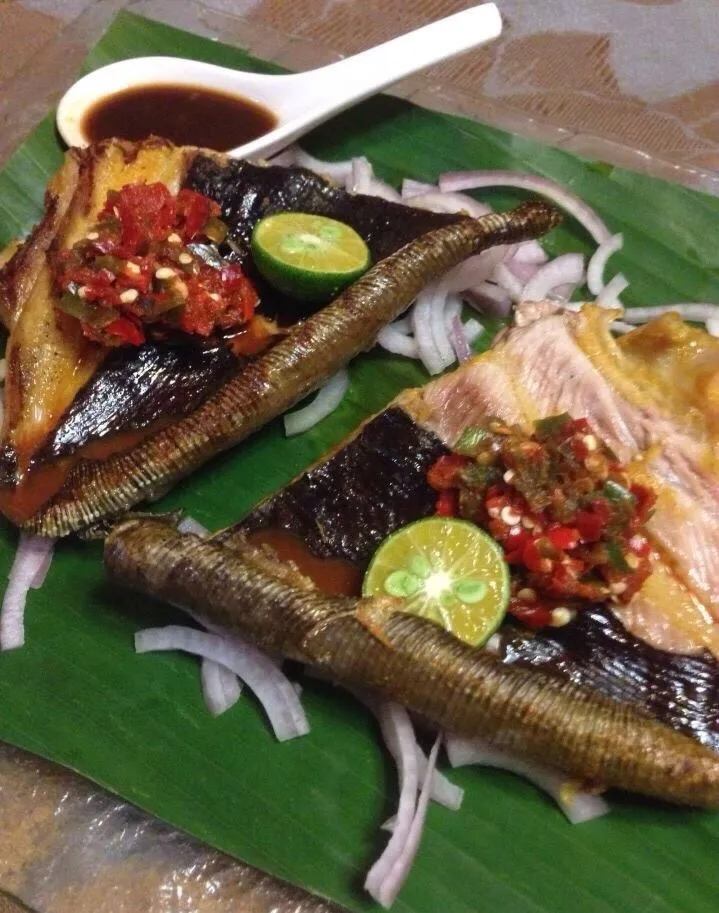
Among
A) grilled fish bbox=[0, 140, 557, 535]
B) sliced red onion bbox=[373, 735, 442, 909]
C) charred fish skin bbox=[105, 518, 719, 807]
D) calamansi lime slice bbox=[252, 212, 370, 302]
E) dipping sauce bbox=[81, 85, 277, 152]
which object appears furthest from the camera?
dipping sauce bbox=[81, 85, 277, 152]

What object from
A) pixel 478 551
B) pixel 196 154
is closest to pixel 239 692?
pixel 478 551

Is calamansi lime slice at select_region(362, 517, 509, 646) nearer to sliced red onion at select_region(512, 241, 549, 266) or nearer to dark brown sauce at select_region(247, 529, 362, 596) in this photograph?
dark brown sauce at select_region(247, 529, 362, 596)

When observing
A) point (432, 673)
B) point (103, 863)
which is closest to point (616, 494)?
point (432, 673)

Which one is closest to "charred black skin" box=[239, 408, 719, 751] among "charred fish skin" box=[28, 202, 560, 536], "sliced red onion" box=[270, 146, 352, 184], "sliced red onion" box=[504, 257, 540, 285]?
"charred fish skin" box=[28, 202, 560, 536]

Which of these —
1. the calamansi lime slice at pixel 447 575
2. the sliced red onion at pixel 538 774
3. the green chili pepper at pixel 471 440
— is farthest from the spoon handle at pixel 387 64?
the sliced red onion at pixel 538 774

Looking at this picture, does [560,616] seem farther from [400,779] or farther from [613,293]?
[613,293]

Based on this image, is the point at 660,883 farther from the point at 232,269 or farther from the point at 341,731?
the point at 232,269
